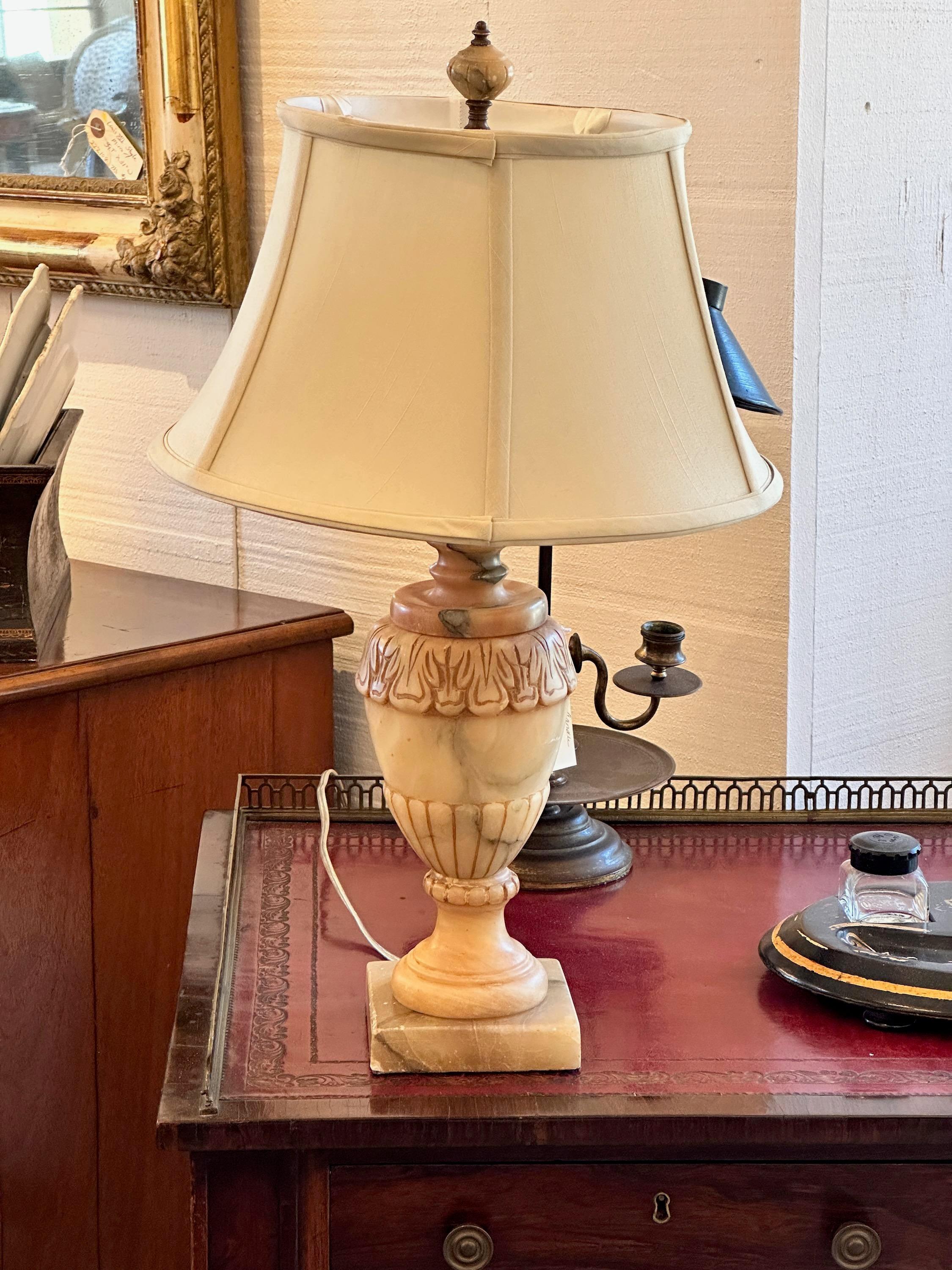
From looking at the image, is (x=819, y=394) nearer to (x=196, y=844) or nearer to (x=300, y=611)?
(x=300, y=611)

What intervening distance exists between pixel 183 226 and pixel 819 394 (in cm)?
84

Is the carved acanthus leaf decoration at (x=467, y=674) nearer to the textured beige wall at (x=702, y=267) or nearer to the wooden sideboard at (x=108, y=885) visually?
the textured beige wall at (x=702, y=267)

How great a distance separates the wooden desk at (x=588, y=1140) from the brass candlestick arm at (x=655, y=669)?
289 mm

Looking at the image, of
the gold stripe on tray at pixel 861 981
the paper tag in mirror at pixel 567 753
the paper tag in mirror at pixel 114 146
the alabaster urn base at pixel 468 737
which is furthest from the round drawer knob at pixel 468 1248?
the paper tag in mirror at pixel 114 146

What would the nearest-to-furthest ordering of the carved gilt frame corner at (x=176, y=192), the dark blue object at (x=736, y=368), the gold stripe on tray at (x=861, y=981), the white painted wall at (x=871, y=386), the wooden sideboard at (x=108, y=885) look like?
1. the gold stripe on tray at (x=861, y=981)
2. the dark blue object at (x=736, y=368)
3. the white painted wall at (x=871, y=386)
4. the wooden sideboard at (x=108, y=885)
5. the carved gilt frame corner at (x=176, y=192)

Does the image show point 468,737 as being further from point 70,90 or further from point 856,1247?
point 70,90

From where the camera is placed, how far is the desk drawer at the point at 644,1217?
98 cm

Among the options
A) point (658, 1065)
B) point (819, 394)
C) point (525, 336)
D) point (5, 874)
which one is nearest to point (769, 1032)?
point (658, 1065)

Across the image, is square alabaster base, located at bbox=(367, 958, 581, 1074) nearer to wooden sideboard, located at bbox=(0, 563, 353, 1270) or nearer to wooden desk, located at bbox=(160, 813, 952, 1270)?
wooden desk, located at bbox=(160, 813, 952, 1270)

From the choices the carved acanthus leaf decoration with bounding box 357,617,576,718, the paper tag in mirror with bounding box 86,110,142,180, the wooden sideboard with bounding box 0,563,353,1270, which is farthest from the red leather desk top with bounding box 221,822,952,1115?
the paper tag in mirror with bounding box 86,110,142,180

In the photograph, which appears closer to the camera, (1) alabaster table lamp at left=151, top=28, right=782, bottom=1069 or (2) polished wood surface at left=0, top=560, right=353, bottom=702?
(1) alabaster table lamp at left=151, top=28, right=782, bottom=1069

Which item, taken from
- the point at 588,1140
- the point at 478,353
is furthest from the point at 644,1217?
the point at 478,353

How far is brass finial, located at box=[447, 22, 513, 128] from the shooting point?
35.5 inches

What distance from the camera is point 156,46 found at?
6.12 feet
